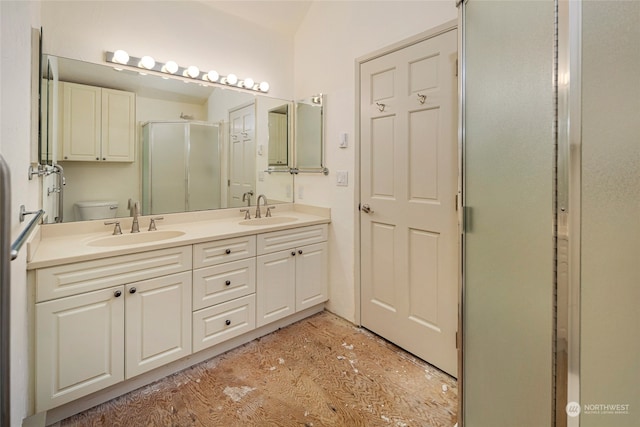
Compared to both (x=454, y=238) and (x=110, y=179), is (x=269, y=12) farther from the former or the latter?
(x=454, y=238)

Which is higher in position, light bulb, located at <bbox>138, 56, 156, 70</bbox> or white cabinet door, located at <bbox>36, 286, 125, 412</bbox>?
light bulb, located at <bbox>138, 56, 156, 70</bbox>

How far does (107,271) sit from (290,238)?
1.14m

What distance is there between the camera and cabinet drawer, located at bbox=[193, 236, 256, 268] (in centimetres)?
186

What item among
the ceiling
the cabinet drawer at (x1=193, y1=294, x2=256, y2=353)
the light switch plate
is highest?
the ceiling

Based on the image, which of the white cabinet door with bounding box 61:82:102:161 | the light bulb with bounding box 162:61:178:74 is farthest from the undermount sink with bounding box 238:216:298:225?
the light bulb with bounding box 162:61:178:74

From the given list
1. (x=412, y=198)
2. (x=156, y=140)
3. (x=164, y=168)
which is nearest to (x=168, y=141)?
(x=156, y=140)

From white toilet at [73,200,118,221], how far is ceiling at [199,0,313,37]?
1.64 metres

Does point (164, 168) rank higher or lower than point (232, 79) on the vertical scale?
lower

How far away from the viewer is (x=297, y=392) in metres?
1.71

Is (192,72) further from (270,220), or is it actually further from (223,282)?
(223,282)

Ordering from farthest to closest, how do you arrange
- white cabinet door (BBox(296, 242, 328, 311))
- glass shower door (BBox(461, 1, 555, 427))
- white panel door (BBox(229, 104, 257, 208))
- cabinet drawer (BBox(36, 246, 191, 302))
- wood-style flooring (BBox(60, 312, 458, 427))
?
white panel door (BBox(229, 104, 257, 208)), white cabinet door (BBox(296, 242, 328, 311)), wood-style flooring (BBox(60, 312, 458, 427)), cabinet drawer (BBox(36, 246, 191, 302)), glass shower door (BBox(461, 1, 555, 427))

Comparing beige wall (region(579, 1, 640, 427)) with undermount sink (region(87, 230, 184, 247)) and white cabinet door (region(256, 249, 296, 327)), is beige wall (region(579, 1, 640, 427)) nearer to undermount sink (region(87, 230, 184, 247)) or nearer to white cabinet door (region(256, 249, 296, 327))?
white cabinet door (region(256, 249, 296, 327))

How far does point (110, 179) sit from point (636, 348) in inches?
101

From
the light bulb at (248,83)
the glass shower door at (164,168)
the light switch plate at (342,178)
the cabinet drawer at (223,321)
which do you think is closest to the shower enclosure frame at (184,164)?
the glass shower door at (164,168)
